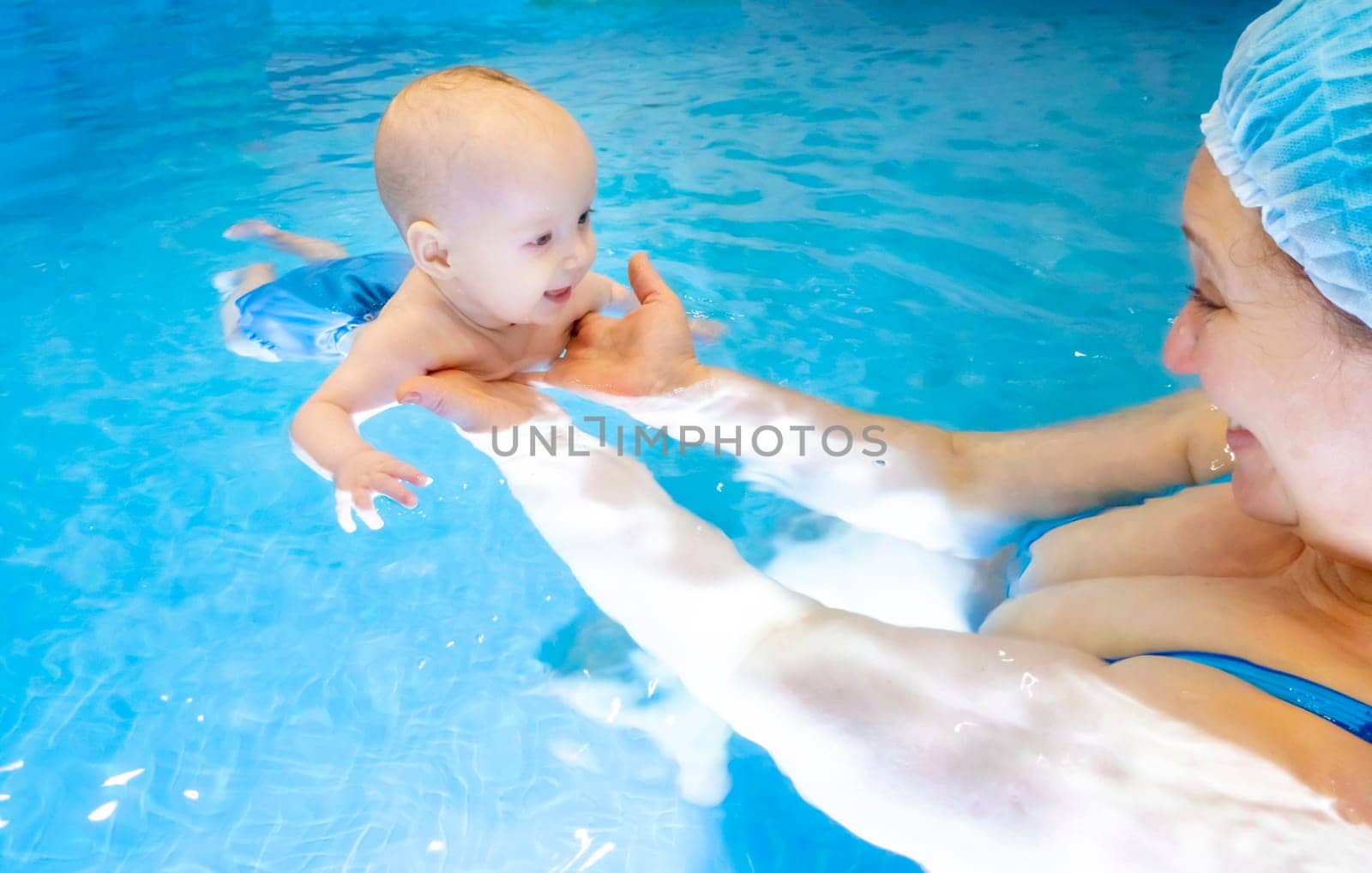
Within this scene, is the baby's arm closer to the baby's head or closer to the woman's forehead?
the baby's head

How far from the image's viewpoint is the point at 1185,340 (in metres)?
1.33

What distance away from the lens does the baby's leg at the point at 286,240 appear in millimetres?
3596

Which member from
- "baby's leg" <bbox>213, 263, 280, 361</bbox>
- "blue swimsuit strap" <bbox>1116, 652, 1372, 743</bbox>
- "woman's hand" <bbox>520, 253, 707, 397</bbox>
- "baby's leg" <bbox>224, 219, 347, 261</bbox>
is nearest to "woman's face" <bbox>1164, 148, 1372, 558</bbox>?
"blue swimsuit strap" <bbox>1116, 652, 1372, 743</bbox>

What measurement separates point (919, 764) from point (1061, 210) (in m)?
3.15

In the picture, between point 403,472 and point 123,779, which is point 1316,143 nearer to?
point 403,472

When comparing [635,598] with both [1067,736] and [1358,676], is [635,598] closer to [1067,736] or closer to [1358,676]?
[1067,736]

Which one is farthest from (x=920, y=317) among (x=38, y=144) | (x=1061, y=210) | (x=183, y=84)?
(x=183, y=84)

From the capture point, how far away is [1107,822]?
4.11ft

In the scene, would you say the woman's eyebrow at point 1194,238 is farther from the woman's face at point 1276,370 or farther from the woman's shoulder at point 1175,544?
the woman's shoulder at point 1175,544

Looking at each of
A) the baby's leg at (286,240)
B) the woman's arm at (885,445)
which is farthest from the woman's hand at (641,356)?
the baby's leg at (286,240)

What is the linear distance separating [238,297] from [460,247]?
1.38 meters

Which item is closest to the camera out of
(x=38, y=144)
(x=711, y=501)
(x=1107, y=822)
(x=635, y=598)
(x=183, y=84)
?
(x=1107, y=822)

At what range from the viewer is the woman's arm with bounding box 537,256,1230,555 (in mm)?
1980

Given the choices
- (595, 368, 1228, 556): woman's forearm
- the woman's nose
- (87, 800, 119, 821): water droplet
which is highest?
the woman's nose
